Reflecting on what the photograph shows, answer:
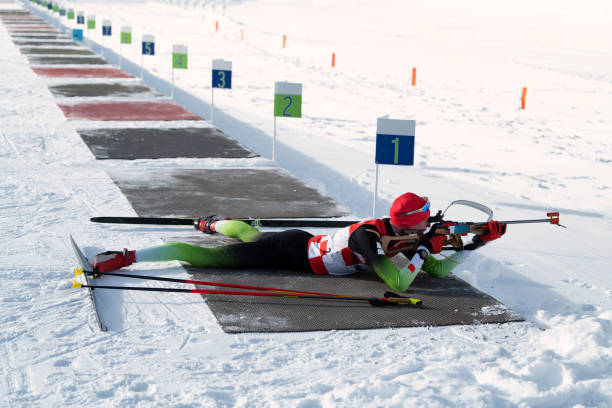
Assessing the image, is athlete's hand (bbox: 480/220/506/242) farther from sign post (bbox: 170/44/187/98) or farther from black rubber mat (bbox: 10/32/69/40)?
black rubber mat (bbox: 10/32/69/40)

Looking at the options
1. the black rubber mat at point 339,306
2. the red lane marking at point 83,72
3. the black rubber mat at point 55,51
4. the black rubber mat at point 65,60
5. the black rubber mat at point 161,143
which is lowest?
the black rubber mat at point 339,306

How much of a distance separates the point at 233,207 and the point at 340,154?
3.73 m

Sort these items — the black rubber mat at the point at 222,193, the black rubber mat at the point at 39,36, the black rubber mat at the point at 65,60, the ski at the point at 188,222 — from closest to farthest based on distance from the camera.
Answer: the ski at the point at 188,222
the black rubber mat at the point at 222,193
the black rubber mat at the point at 65,60
the black rubber mat at the point at 39,36

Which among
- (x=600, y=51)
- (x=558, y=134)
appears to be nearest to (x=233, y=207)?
(x=558, y=134)

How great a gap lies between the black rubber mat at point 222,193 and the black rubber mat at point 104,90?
763cm

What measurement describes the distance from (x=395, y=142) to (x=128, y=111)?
830 cm

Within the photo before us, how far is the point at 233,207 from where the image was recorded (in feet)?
27.5

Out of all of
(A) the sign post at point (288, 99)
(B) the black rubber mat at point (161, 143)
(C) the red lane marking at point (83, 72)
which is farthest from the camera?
(C) the red lane marking at point (83, 72)

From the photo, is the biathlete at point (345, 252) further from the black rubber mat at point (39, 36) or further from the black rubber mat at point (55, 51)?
the black rubber mat at point (39, 36)

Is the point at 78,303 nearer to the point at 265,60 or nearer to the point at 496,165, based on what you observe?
the point at 496,165

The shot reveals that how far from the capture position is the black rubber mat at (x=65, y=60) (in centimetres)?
2333

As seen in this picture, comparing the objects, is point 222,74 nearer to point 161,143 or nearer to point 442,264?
point 161,143

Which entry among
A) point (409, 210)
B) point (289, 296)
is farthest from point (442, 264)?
point (289, 296)

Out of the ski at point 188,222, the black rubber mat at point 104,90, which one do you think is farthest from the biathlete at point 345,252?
the black rubber mat at point 104,90
